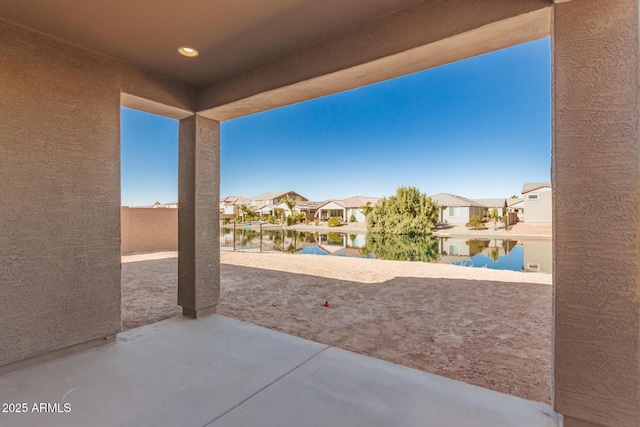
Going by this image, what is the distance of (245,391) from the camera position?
88.1 inches

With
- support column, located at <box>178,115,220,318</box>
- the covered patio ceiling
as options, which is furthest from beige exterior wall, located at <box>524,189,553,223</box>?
the covered patio ceiling

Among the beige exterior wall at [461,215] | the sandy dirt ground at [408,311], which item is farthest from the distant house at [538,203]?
the sandy dirt ground at [408,311]

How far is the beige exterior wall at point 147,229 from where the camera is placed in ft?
35.2

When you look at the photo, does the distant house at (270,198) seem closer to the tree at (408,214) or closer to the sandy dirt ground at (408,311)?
the tree at (408,214)

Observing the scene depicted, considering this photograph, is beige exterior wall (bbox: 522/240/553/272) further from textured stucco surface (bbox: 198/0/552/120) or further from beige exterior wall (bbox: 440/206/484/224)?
beige exterior wall (bbox: 440/206/484/224)

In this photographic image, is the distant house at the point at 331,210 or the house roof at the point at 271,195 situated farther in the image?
the house roof at the point at 271,195

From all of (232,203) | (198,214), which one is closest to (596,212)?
(198,214)

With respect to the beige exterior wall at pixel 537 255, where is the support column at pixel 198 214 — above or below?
above

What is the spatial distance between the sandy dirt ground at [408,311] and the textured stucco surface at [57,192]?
1165 mm

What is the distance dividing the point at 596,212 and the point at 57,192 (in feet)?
12.7

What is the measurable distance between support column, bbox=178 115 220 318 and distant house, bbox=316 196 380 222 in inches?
1238

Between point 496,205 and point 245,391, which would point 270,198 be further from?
point 245,391

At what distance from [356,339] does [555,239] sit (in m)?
Result: 2.37

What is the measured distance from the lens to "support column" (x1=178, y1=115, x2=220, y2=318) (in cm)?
373
